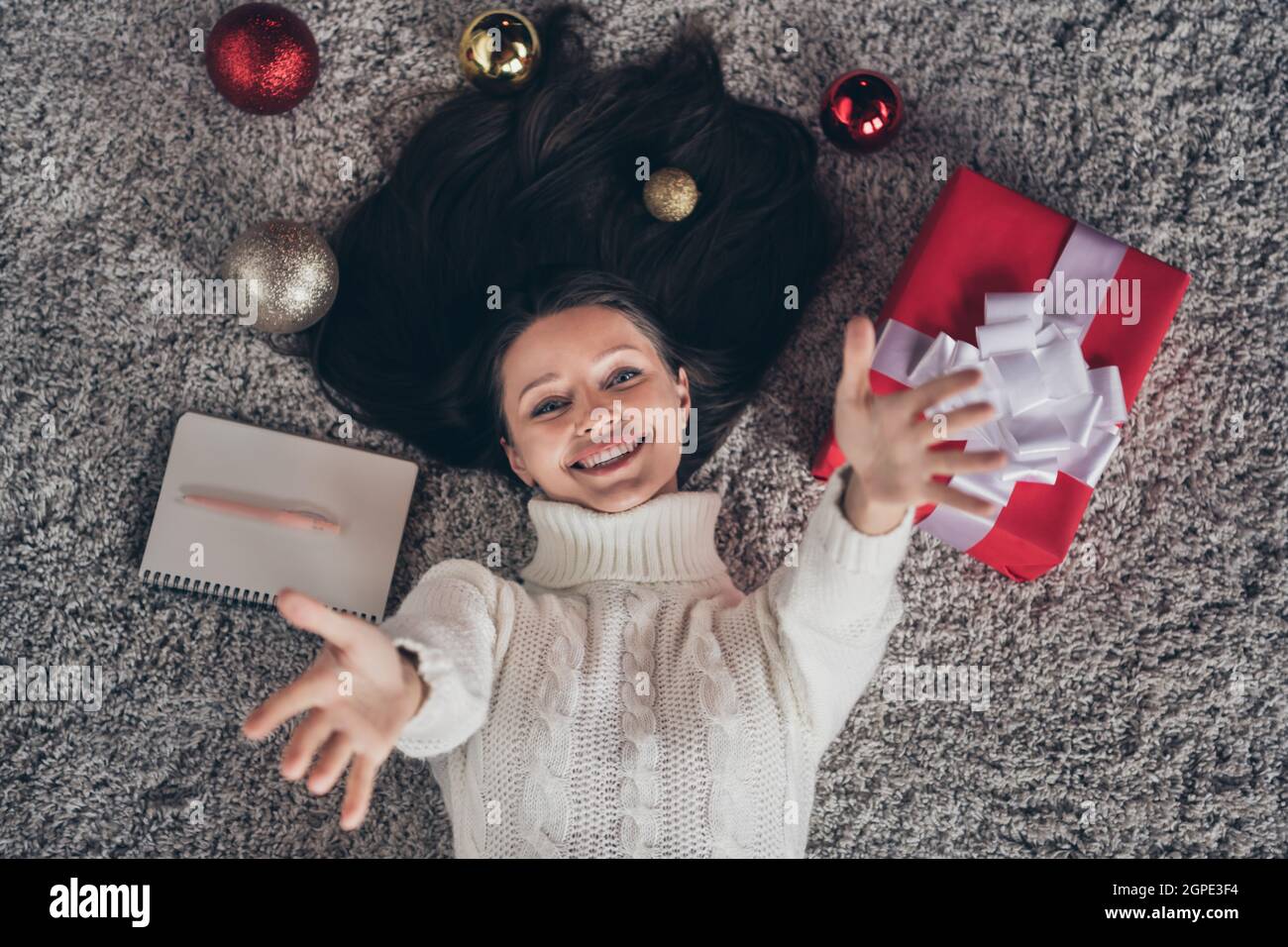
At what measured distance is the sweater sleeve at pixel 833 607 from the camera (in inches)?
34.9

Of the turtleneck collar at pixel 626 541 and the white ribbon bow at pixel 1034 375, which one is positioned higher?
the white ribbon bow at pixel 1034 375

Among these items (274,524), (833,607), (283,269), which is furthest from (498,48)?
(833,607)

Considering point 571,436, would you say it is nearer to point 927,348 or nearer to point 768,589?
point 768,589

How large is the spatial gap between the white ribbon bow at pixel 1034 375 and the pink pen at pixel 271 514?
0.59 metres

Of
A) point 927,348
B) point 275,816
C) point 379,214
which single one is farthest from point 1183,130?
point 275,816

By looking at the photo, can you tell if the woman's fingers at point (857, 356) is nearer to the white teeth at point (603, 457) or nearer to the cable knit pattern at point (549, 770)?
the white teeth at point (603, 457)

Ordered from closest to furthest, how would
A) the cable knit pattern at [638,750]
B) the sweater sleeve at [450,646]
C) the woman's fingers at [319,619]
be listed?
the woman's fingers at [319,619]
the sweater sleeve at [450,646]
the cable knit pattern at [638,750]

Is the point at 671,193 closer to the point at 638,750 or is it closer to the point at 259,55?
the point at 259,55

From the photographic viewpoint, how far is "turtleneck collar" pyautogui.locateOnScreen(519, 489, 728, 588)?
3.34ft

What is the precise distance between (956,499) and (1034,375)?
0.24m

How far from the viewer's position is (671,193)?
1.08 meters

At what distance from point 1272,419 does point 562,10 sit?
2.93 ft

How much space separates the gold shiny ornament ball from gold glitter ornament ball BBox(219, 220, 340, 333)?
0.24m

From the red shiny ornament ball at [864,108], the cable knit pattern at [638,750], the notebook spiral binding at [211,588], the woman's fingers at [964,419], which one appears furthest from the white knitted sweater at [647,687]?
the red shiny ornament ball at [864,108]
